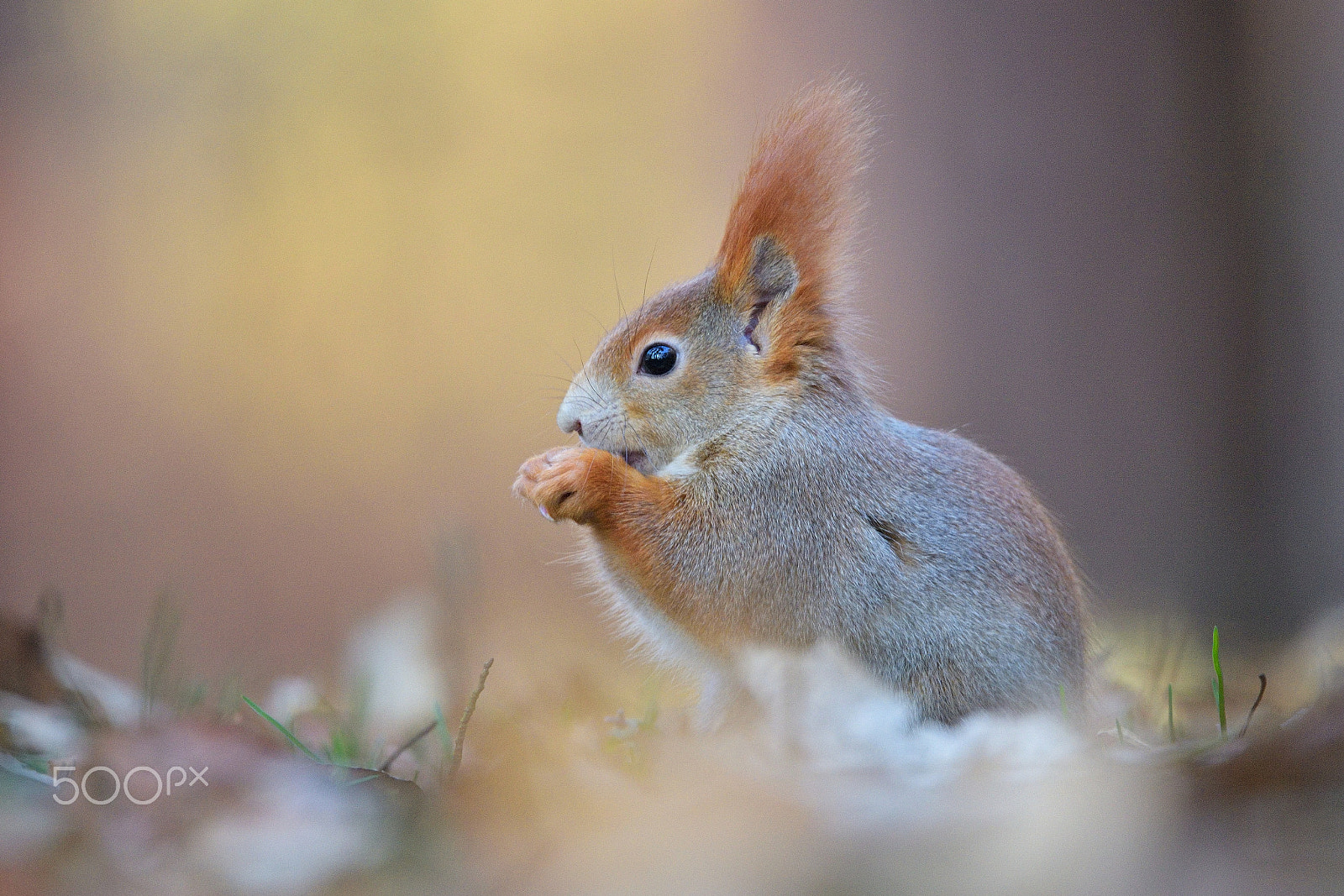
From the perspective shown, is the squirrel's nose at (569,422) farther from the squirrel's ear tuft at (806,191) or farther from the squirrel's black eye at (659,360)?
the squirrel's ear tuft at (806,191)

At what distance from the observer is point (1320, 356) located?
6.17 ft

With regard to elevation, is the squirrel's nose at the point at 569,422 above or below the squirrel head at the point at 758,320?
below

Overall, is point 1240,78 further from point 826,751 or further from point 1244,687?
point 826,751

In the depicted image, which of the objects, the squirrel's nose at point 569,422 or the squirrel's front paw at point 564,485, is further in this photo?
the squirrel's nose at point 569,422

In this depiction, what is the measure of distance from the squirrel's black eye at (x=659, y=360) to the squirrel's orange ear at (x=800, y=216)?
0.08 m

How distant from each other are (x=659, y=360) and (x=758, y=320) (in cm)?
10

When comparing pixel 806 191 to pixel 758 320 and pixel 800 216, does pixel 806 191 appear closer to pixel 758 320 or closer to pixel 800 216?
pixel 800 216

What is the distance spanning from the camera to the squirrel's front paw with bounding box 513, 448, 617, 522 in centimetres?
85

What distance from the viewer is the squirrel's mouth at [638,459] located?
984mm

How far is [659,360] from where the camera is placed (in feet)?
3.26

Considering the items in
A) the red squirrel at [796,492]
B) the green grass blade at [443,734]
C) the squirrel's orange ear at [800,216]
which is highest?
the squirrel's orange ear at [800,216]

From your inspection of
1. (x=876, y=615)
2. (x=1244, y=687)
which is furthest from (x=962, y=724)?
(x=1244, y=687)

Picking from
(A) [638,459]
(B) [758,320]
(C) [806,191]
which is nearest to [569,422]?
(A) [638,459]

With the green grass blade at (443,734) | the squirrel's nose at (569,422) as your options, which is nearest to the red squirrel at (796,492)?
the squirrel's nose at (569,422)
